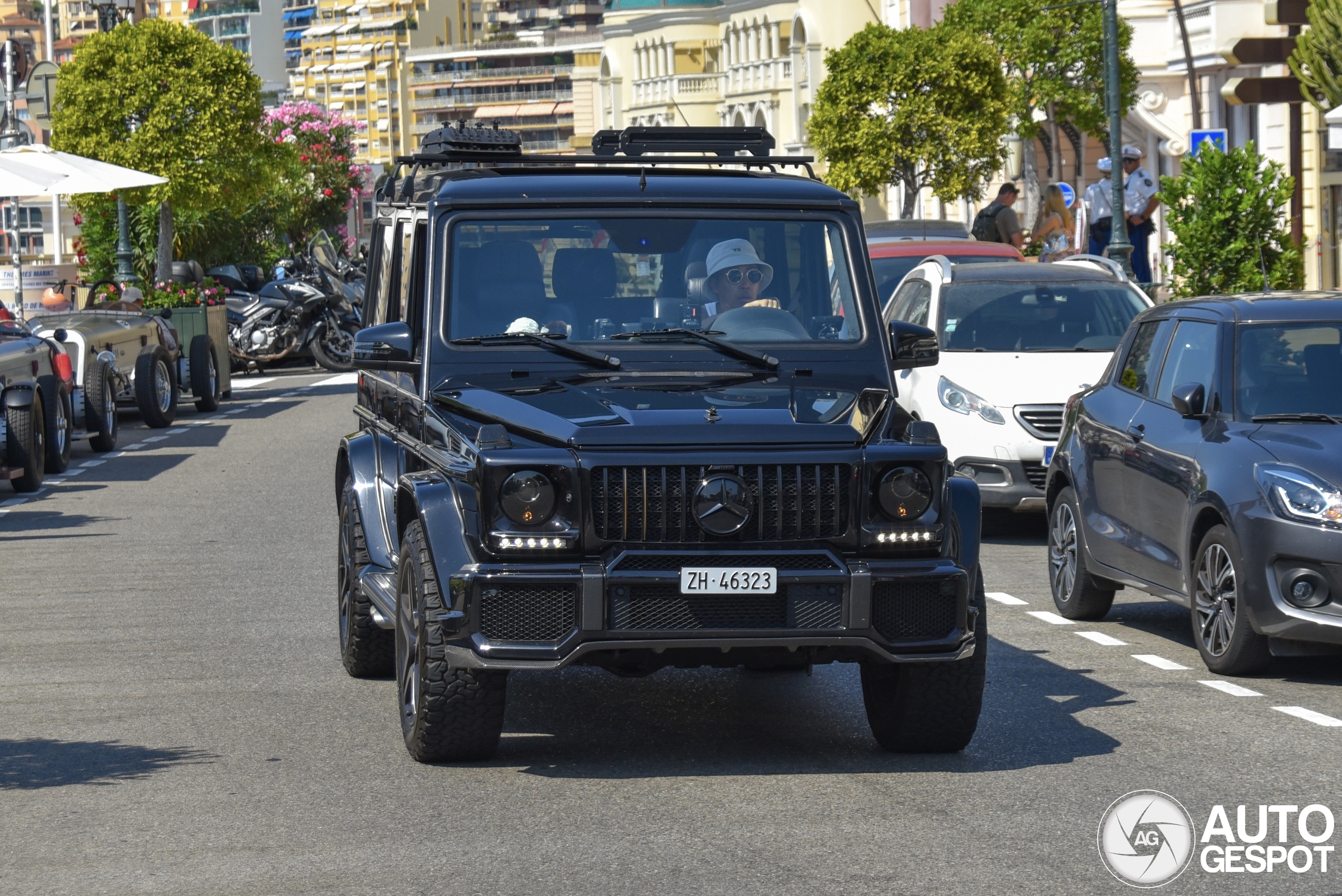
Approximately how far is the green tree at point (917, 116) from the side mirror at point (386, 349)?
40168 millimetres

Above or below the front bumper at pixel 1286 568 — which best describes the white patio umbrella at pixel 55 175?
above

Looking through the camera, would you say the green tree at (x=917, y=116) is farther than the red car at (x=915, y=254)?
Yes

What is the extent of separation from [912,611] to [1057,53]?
41120 mm

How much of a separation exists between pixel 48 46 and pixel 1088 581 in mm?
57259

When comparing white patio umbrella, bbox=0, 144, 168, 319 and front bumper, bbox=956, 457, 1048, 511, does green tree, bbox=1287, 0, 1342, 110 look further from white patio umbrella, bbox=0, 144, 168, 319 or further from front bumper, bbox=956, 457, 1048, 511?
white patio umbrella, bbox=0, 144, 168, 319

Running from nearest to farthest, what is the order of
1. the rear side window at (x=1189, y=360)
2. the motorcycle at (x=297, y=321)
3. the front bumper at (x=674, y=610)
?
the front bumper at (x=674, y=610), the rear side window at (x=1189, y=360), the motorcycle at (x=297, y=321)

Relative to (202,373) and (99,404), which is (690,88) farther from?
(99,404)

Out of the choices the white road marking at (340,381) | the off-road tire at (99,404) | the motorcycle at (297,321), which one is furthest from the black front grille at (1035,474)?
the motorcycle at (297,321)

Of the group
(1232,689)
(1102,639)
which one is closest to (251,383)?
(1102,639)

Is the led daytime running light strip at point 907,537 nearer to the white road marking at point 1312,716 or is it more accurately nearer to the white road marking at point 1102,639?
the white road marking at point 1312,716

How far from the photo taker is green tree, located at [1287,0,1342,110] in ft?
83.3

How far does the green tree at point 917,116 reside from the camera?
158ft

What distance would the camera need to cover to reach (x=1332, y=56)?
26.0m

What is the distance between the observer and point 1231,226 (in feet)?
69.8
